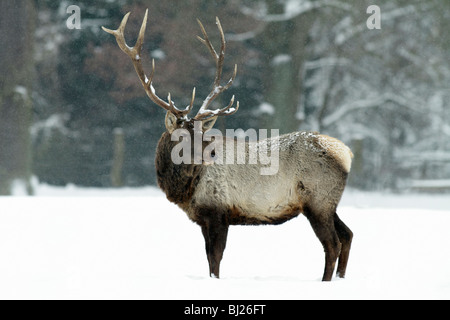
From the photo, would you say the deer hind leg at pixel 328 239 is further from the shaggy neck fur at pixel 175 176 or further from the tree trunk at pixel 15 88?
the tree trunk at pixel 15 88

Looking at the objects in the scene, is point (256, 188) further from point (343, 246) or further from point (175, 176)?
point (343, 246)

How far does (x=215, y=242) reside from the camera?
575cm

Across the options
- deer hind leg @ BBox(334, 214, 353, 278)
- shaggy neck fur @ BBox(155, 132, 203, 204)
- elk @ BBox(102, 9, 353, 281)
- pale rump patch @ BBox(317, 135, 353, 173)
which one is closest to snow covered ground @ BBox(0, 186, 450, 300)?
deer hind leg @ BBox(334, 214, 353, 278)

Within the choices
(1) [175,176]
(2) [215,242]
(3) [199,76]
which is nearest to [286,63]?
(3) [199,76]

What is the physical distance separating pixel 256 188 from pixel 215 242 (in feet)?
2.02

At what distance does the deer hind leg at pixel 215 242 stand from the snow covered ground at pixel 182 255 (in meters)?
0.26

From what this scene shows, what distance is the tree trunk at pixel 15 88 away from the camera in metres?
13.3

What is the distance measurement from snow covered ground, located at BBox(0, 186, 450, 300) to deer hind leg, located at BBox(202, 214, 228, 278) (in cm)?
26

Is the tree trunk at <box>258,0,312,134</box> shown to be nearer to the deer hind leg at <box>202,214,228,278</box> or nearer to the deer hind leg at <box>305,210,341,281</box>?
the deer hind leg at <box>305,210,341,281</box>

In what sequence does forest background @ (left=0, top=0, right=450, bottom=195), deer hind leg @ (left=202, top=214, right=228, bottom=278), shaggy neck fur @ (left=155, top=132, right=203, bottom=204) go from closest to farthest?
deer hind leg @ (left=202, top=214, right=228, bottom=278) < shaggy neck fur @ (left=155, top=132, right=203, bottom=204) < forest background @ (left=0, top=0, right=450, bottom=195)

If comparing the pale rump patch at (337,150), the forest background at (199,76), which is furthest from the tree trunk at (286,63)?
the pale rump patch at (337,150)

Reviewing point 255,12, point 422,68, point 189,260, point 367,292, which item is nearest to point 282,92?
point 255,12

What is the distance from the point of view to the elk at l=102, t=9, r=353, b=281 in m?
5.80

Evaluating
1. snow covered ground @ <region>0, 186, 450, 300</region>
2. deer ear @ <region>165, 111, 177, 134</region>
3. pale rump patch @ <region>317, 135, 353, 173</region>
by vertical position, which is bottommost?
snow covered ground @ <region>0, 186, 450, 300</region>
